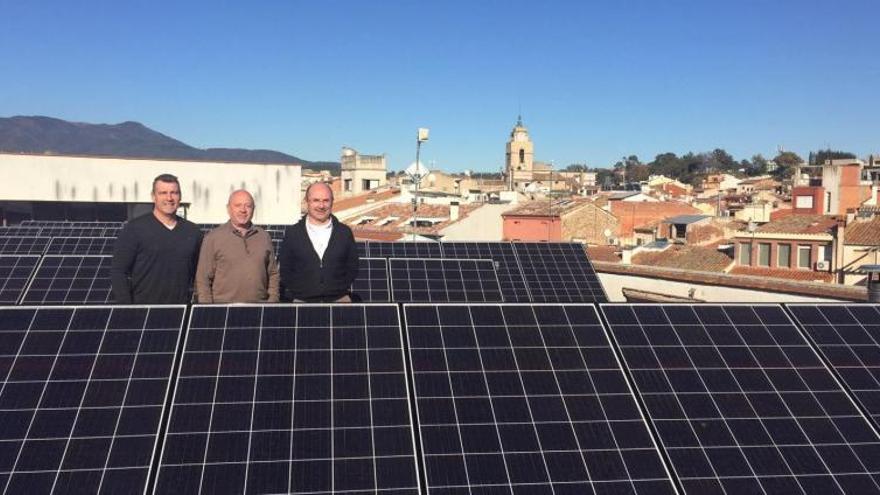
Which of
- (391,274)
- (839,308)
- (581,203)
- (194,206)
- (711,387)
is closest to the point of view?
(711,387)

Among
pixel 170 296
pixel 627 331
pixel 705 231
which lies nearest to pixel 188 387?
pixel 170 296

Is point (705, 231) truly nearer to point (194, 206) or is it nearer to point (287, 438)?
point (194, 206)

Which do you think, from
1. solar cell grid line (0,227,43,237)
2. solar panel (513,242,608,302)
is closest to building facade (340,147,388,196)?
solar cell grid line (0,227,43,237)

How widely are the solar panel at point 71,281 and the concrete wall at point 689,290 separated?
10893mm

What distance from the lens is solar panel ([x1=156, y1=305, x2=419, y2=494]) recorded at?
409cm

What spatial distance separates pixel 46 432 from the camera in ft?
13.9

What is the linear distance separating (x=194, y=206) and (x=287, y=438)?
28.3 meters

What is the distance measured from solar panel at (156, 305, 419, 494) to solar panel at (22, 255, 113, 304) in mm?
5842

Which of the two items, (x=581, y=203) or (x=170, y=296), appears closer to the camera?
(x=170, y=296)

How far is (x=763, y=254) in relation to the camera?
29266 mm

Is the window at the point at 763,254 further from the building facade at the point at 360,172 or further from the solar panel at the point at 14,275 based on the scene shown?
the building facade at the point at 360,172

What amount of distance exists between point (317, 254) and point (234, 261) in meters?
0.66

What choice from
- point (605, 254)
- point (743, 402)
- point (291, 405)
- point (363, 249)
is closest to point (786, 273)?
point (605, 254)

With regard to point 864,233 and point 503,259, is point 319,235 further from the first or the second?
point 864,233
